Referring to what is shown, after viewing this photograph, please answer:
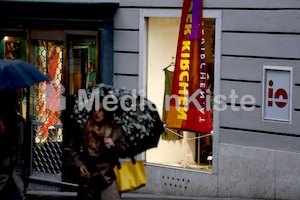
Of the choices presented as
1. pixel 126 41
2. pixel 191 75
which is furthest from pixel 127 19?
pixel 191 75

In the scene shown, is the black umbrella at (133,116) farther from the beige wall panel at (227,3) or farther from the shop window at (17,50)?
the shop window at (17,50)

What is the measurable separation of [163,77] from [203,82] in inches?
40.6

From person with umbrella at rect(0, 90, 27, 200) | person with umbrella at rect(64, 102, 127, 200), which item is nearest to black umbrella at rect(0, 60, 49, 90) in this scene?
person with umbrella at rect(0, 90, 27, 200)

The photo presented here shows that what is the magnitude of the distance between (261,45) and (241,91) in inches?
32.8

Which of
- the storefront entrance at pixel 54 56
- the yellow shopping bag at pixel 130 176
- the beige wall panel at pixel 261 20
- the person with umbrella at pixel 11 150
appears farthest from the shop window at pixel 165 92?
the person with umbrella at pixel 11 150

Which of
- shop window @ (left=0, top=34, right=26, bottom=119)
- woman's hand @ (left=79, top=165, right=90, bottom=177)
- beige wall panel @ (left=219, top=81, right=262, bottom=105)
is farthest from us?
shop window @ (left=0, top=34, right=26, bottom=119)

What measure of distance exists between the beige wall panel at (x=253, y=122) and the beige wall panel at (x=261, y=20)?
4.22 ft

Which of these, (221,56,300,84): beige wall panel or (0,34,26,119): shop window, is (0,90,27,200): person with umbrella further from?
(0,34,26,119): shop window

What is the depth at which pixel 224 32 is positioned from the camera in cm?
1320

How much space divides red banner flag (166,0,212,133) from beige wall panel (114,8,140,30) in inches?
39.6

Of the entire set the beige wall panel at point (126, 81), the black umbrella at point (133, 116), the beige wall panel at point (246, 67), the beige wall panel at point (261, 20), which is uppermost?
the beige wall panel at point (261, 20)

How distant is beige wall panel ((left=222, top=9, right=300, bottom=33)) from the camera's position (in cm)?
1234

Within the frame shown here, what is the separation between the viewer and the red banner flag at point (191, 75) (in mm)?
13484

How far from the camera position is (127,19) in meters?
14.4
